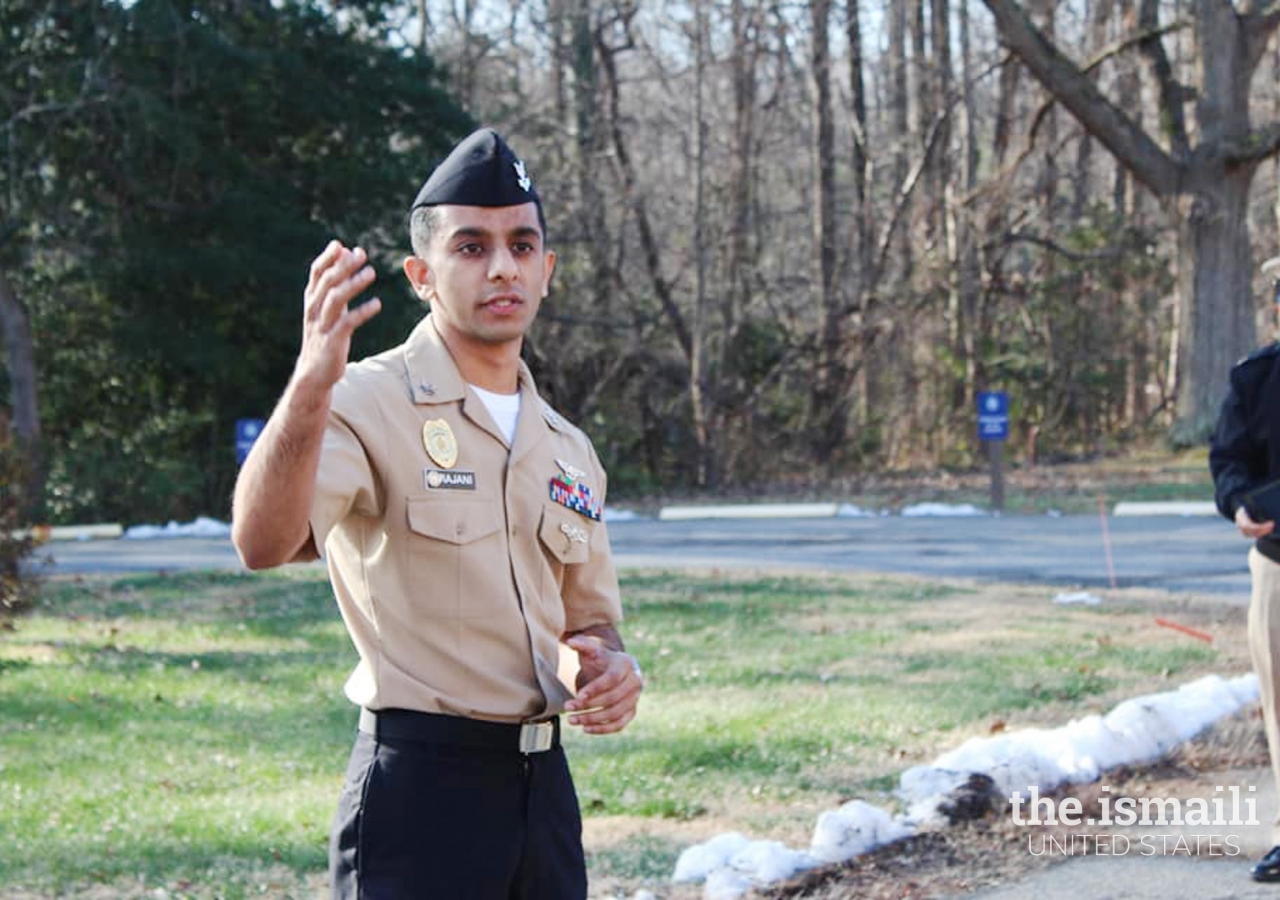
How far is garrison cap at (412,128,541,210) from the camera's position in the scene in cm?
337

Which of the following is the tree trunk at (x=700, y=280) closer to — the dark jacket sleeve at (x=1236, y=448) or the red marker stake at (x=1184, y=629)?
the red marker stake at (x=1184, y=629)

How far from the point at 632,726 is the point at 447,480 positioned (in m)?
5.83

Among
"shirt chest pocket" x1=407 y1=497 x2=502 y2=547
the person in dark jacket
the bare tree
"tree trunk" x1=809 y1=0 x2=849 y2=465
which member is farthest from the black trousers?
"tree trunk" x1=809 y1=0 x2=849 y2=465

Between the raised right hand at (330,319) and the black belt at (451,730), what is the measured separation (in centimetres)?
73

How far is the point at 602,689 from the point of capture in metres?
3.32

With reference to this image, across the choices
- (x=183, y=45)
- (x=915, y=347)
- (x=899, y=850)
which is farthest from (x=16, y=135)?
(x=899, y=850)

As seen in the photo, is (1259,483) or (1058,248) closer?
(1259,483)

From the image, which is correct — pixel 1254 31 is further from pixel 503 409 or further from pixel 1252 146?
pixel 503 409

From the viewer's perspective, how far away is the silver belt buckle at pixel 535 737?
3.28 meters

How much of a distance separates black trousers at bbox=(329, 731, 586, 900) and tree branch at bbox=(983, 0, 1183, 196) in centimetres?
2352

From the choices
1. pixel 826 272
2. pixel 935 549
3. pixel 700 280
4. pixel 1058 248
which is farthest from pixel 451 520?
pixel 1058 248

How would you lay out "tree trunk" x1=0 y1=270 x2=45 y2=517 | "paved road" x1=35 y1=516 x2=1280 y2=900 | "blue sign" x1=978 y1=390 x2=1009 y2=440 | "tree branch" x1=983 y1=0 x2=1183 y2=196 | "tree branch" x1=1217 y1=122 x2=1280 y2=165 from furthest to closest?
"tree branch" x1=1217 y1=122 x2=1280 y2=165
"tree branch" x1=983 y1=0 x2=1183 y2=196
"tree trunk" x1=0 y1=270 x2=45 y2=517
"blue sign" x1=978 y1=390 x2=1009 y2=440
"paved road" x1=35 y1=516 x2=1280 y2=900

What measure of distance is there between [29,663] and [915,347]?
68.7ft

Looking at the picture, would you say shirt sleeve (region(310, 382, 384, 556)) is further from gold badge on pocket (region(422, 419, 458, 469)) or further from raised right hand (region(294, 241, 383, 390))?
raised right hand (region(294, 241, 383, 390))
